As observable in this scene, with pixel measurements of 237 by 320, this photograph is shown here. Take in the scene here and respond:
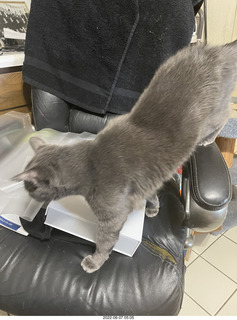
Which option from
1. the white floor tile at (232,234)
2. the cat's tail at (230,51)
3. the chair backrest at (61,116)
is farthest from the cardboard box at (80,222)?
the white floor tile at (232,234)

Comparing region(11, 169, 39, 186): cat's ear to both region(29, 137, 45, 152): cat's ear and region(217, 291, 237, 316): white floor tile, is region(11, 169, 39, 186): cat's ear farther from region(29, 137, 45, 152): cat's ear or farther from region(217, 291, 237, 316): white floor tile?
region(217, 291, 237, 316): white floor tile

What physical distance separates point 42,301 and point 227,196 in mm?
658

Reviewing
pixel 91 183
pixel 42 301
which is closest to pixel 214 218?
pixel 91 183

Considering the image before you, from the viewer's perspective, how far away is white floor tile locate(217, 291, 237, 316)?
1.17 metres

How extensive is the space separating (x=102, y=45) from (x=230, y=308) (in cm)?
141

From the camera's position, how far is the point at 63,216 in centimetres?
83

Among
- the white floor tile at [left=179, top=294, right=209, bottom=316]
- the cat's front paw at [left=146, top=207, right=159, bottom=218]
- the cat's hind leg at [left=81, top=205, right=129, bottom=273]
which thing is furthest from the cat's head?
the white floor tile at [left=179, top=294, right=209, bottom=316]

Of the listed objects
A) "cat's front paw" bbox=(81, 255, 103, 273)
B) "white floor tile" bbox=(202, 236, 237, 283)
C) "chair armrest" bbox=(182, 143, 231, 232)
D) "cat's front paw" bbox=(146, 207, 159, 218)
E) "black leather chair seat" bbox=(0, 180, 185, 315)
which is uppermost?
"chair armrest" bbox=(182, 143, 231, 232)

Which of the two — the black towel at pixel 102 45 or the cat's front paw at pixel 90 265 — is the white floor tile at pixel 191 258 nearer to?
the cat's front paw at pixel 90 265

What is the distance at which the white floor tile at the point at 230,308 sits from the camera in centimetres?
117

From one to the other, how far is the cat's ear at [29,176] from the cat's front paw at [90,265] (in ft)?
0.96

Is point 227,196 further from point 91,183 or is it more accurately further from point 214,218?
point 91,183

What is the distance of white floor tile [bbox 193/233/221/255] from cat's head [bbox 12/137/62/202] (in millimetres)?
1089

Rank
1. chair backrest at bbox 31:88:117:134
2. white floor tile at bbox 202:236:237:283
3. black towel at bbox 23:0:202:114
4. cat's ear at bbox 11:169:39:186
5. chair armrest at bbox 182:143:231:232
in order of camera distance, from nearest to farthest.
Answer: cat's ear at bbox 11:169:39:186
chair armrest at bbox 182:143:231:232
black towel at bbox 23:0:202:114
chair backrest at bbox 31:88:117:134
white floor tile at bbox 202:236:237:283
